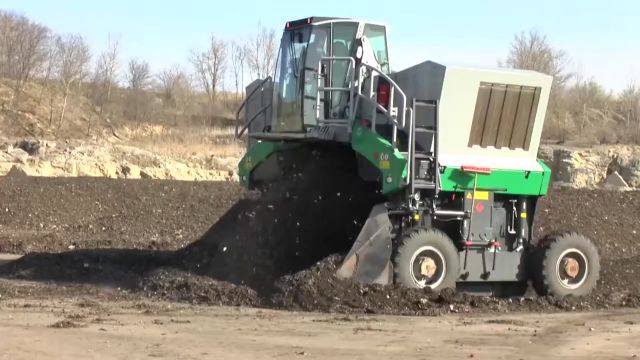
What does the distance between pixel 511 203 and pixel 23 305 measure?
631cm

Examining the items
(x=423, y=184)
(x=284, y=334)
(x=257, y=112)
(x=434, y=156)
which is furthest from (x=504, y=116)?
(x=284, y=334)

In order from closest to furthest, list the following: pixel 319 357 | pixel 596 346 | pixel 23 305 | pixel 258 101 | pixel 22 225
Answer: pixel 319 357 < pixel 596 346 < pixel 23 305 < pixel 258 101 < pixel 22 225

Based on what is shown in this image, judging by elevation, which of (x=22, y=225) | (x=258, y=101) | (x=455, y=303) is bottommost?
(x=22, y=225)

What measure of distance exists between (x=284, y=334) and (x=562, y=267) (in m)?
4.68

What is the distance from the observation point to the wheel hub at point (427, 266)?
10289 millimetres

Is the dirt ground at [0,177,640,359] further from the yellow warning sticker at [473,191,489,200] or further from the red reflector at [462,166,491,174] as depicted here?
the red reflector at [462,166,491,174]

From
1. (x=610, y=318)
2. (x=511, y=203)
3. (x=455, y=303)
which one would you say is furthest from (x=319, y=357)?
(x=511, y=203)

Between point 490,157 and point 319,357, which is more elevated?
point 490,157

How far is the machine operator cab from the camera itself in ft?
36.6

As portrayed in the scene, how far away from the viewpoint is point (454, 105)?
10.6 m

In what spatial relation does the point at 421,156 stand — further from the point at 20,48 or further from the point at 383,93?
the point at 20,48

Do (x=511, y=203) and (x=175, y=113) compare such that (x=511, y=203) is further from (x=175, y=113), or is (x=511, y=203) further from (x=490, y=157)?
(x=175, y=113)

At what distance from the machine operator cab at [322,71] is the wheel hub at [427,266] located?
193cm

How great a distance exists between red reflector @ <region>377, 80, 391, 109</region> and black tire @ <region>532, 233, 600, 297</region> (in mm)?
2829
